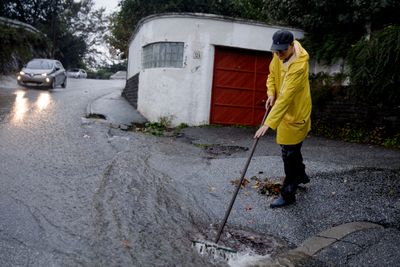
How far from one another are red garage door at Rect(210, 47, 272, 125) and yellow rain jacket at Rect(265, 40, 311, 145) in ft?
25.7

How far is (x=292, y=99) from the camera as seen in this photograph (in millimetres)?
4738

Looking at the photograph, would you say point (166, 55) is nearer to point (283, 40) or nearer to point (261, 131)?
point (283, 40)

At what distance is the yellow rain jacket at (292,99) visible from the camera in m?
4.66

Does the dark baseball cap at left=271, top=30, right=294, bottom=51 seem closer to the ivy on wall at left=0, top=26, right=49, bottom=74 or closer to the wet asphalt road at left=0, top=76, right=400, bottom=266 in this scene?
the wet asphalt road at left=0, top=76, right=400, bottom=266

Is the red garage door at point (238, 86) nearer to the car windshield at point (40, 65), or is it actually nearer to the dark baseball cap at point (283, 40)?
the dark baseball cap at point (283, 40)

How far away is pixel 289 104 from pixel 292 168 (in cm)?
92

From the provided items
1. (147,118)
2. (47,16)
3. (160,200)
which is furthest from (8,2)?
(160,200)

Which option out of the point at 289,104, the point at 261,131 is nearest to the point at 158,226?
the point at 261,131

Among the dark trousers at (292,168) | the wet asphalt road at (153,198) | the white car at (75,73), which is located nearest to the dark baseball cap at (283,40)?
the dark trousers at (292,168)

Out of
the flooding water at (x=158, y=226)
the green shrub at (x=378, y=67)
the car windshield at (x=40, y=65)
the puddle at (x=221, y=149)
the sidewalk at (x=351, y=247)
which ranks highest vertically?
the green shrub at (x=378, y=67)

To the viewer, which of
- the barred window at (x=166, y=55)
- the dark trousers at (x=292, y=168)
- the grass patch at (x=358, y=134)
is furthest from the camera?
the barred window at (x=166, y=55)

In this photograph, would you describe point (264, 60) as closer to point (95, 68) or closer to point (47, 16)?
point (47, 16)

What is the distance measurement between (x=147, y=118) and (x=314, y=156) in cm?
682

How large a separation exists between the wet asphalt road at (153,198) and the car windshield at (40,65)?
12874 mm
